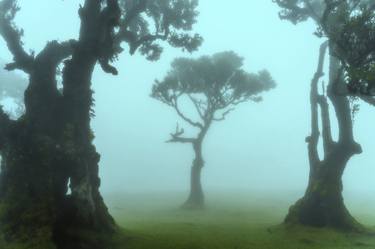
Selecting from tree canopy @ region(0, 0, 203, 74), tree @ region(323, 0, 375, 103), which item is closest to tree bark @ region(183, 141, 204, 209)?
tree canopy @ region(0, 0, 203, 74)

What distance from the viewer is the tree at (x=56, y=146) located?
62.7ft

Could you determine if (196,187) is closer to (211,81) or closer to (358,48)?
(211,81)

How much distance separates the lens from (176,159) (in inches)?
6693

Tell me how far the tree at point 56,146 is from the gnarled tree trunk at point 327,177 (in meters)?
11.8

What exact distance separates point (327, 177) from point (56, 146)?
633 inches

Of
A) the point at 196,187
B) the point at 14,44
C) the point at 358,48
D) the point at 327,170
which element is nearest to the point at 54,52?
the point at 14,44

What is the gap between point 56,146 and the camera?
67.5ft

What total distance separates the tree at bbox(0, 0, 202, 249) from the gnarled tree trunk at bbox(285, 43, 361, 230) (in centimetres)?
1179

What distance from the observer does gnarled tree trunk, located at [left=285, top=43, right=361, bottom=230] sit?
24641 millimetres

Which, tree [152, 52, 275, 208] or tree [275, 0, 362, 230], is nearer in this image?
tree [275, 0, 362, 230]

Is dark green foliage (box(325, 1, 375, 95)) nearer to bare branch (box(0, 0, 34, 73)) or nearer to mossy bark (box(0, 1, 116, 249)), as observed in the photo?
mossy bark (box(0, 1, 116, 249))

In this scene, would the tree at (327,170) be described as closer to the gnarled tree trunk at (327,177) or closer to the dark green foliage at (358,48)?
the gnarled tree trunk at (327,177)

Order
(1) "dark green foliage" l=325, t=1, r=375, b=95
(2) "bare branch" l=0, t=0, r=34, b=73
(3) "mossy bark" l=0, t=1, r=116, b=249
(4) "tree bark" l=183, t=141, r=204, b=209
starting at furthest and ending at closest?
(4) "tree bark" l=183, t=141, r=204, b=209 < (2) "bare branch" l=0, t=0, r=34, b=73 < (3) "mossy bark" l=0, t=1, r=116, b=249 < (1) "dark green foliage" l=325, t=1, r=375, b=95

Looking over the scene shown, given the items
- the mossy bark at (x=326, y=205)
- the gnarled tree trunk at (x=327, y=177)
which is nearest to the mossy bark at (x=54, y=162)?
the mossy bark at (x=326, y=205)
